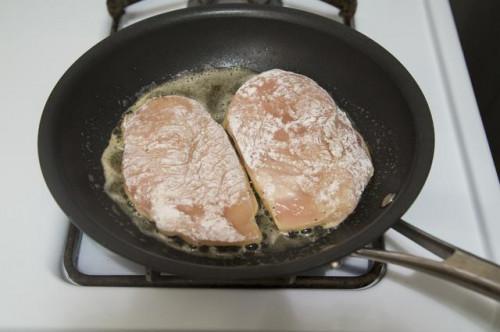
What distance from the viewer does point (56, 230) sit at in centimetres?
88

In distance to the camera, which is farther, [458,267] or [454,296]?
[454,296]

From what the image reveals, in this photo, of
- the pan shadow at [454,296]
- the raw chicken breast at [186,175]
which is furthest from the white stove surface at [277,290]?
the raw chicken breast at [186,175]

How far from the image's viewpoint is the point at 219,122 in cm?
104

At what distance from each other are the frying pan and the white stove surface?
9cm

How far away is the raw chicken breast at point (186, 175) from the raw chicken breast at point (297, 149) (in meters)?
0.05

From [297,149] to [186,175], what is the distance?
0.23 metres

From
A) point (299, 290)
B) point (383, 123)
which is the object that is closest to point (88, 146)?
point (299, 290)

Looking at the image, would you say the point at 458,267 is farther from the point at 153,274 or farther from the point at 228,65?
the point at 228,65

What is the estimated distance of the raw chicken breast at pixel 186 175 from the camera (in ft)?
2.72

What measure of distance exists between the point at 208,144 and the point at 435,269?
1.61 ft

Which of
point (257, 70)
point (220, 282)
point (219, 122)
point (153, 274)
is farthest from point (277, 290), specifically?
point (257, 70)

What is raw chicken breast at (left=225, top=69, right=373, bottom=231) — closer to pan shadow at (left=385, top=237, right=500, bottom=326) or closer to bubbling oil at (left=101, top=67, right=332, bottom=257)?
bubbling oil at (left=101, top=67, right=332, bottom=257)

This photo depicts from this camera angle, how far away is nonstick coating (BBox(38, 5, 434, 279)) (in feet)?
2.39

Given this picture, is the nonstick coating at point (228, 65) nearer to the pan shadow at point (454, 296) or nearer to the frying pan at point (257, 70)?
the frying pan at point (257, 70)
